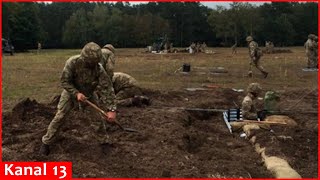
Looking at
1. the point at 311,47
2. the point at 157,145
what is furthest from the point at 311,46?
the point at 157,145

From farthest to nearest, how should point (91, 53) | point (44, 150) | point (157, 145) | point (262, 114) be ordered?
point (262, 114) → point (157, 145) → point (44, 150) → point (91, 53)

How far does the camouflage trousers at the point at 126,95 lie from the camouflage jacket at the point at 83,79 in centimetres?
386

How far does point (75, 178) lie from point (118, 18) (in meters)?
66.5

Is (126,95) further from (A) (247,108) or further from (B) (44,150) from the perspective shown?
(B) (44,150)

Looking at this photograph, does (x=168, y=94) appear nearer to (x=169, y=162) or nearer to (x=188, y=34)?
(x=169, y=162)

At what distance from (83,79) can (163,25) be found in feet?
218

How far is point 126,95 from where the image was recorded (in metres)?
12.1

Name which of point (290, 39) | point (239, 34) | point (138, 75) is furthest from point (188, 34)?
point (138, 75)

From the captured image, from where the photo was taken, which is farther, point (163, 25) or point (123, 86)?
point (163, 25)

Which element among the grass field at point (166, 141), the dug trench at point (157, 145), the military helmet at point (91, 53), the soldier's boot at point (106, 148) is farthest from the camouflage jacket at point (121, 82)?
the military helmet at point (91, 53)

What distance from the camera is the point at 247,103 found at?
9.81 meters

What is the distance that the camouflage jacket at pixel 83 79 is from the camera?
735cm

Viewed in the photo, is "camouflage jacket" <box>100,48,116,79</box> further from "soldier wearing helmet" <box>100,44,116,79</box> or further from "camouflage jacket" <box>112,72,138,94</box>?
"camouflage jacket" <box>112,72,138,94</box>

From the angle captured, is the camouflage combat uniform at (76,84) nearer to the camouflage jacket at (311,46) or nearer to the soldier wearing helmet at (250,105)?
the soldier wearing helmet at (250,105)
